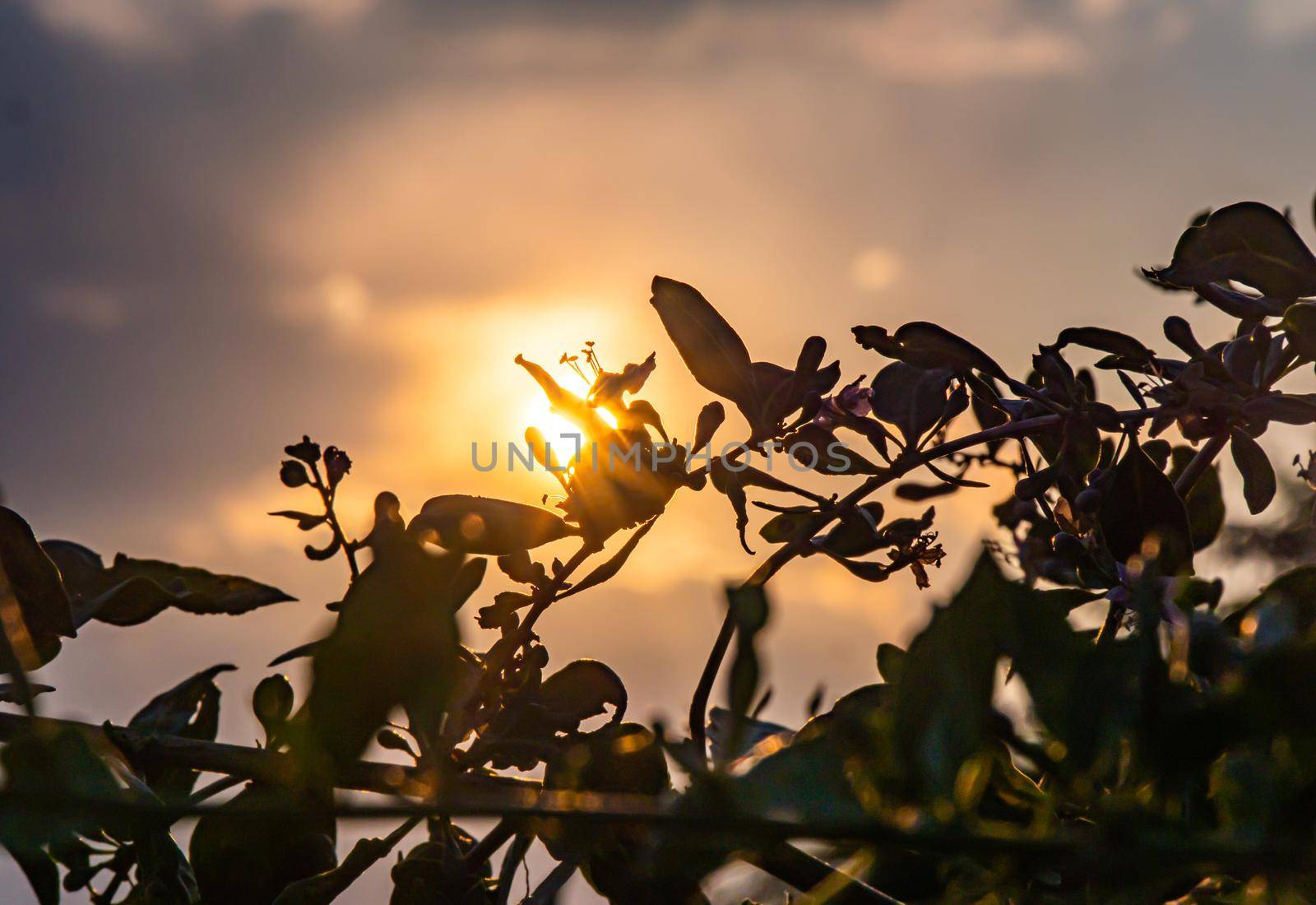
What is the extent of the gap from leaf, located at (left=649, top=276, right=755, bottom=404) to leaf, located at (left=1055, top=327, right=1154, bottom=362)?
32 cm

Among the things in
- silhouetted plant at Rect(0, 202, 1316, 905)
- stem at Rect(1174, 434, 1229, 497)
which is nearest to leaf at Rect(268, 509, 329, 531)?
silhouetted plant at Rect(0, 202, 1316, 905)

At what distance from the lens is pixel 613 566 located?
0.97 m

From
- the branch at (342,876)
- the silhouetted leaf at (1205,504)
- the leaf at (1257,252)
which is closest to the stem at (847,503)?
the leaf at (1257,252)

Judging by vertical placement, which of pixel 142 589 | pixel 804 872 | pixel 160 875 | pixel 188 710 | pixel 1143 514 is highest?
pixel 142 589

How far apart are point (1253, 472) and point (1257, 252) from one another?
11.1 inches

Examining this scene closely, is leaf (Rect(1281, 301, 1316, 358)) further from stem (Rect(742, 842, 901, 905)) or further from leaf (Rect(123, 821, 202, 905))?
leaf (Rect(123, 821, 202, 905))

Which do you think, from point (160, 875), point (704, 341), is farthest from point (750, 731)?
point (160, 875)

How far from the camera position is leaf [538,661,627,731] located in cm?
94

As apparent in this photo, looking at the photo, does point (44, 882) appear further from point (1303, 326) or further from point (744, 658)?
point (1303, 326)

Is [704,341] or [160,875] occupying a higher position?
[704,341]

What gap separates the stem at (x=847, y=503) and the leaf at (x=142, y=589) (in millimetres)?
483

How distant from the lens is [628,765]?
0.80 meters

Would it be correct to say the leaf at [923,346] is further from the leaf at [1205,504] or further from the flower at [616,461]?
the leaf at [1205,504]

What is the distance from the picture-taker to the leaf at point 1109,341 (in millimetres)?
1114
